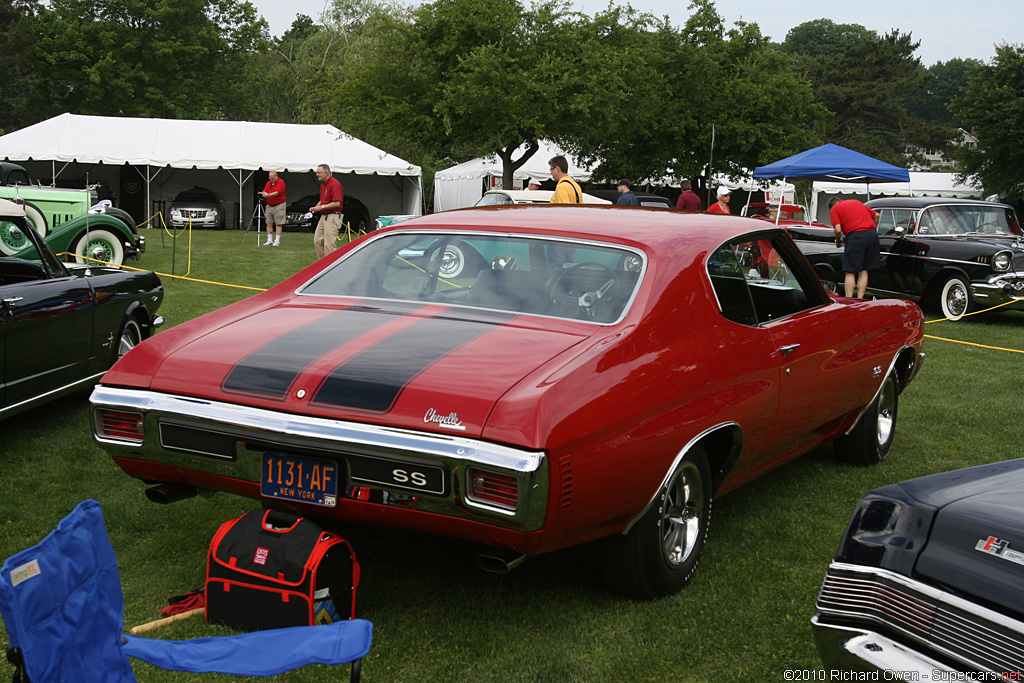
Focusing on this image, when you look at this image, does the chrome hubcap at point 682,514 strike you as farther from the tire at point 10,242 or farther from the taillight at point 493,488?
the tire at point 10,242

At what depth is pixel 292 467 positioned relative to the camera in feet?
10.9

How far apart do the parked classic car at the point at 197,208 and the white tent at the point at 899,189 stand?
64.5ft

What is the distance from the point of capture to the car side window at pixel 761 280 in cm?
427

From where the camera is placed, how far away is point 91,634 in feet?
7.15

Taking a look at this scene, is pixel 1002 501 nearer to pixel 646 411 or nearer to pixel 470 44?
pixel 646 411

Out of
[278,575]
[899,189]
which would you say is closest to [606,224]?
[278,575]

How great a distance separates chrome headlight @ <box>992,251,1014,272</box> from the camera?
501 inches

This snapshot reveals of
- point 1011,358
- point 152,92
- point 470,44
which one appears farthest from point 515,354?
point 152,92

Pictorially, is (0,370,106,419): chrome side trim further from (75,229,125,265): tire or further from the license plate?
(75,229,125,265): tire

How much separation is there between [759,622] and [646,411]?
0.96 meters

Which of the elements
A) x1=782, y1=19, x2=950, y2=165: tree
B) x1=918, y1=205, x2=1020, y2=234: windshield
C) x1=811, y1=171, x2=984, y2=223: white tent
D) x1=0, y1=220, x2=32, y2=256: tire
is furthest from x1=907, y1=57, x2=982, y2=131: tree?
x1=0, y1=220, x2=32, y2=256: tire

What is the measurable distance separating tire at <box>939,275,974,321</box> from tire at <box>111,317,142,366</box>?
10.7 m

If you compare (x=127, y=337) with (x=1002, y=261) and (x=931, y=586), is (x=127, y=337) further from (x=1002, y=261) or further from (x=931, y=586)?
(x=1002, y=261)

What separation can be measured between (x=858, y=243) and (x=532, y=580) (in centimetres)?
1078
